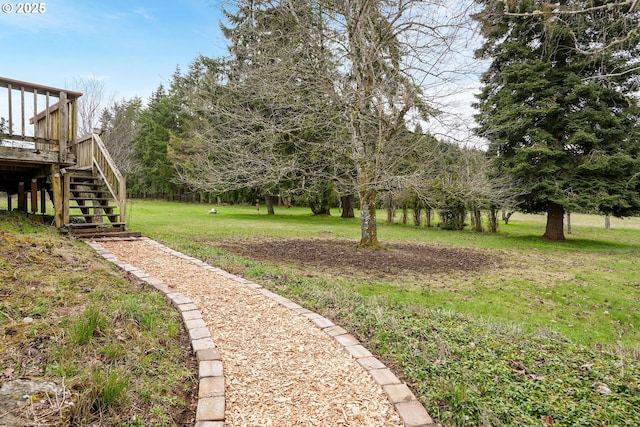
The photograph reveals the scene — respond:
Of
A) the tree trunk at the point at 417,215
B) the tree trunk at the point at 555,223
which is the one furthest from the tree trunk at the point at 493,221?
the tree trunk at the point at 417,215

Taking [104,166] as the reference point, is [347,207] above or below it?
below

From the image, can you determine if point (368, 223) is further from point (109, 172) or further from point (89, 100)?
point (89, 100)

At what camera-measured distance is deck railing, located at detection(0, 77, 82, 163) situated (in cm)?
621

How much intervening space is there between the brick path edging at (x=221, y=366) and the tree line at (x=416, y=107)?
3487 mm

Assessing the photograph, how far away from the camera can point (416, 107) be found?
801 centimetres

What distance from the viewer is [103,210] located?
27.0ft

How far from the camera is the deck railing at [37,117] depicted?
20.4ft

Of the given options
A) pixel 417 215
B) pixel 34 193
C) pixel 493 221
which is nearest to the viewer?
pixel 34 193

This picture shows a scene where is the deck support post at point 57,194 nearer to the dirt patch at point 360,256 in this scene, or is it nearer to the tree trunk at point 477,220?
the dirt patch at point 360,256

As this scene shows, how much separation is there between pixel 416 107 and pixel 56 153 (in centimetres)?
758

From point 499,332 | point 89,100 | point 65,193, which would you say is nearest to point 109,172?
point 65,193

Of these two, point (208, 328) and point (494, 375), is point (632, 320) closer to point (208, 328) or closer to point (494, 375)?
point (494, 375)

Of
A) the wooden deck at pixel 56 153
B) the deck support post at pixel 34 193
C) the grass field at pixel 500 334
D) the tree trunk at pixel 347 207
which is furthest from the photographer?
the tree trunk at pixel 347 207

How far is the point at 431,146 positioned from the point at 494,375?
722 centimetres
